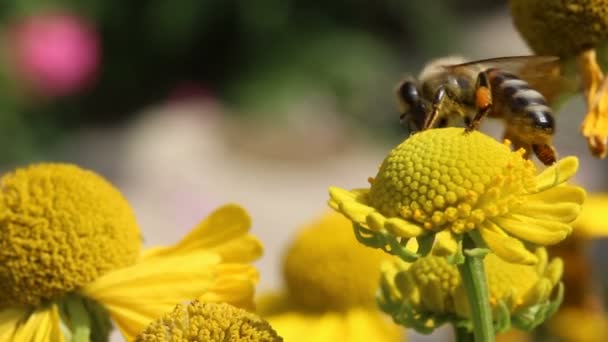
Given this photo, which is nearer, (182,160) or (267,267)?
(267,267)

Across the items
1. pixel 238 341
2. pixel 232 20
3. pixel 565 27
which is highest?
pixel 565 27

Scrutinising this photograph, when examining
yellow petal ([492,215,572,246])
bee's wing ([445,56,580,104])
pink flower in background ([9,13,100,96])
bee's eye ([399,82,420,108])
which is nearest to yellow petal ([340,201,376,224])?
yellow petal ([492,215,572,246])

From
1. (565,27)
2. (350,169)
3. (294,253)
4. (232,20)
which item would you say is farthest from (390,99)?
(565,27)

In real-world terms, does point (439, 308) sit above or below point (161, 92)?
above

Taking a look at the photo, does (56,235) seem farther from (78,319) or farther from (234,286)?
(234,286)

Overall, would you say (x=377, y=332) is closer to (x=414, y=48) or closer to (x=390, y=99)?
(x=390, y=99)

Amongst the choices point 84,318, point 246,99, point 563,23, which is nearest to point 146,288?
point 84,318
